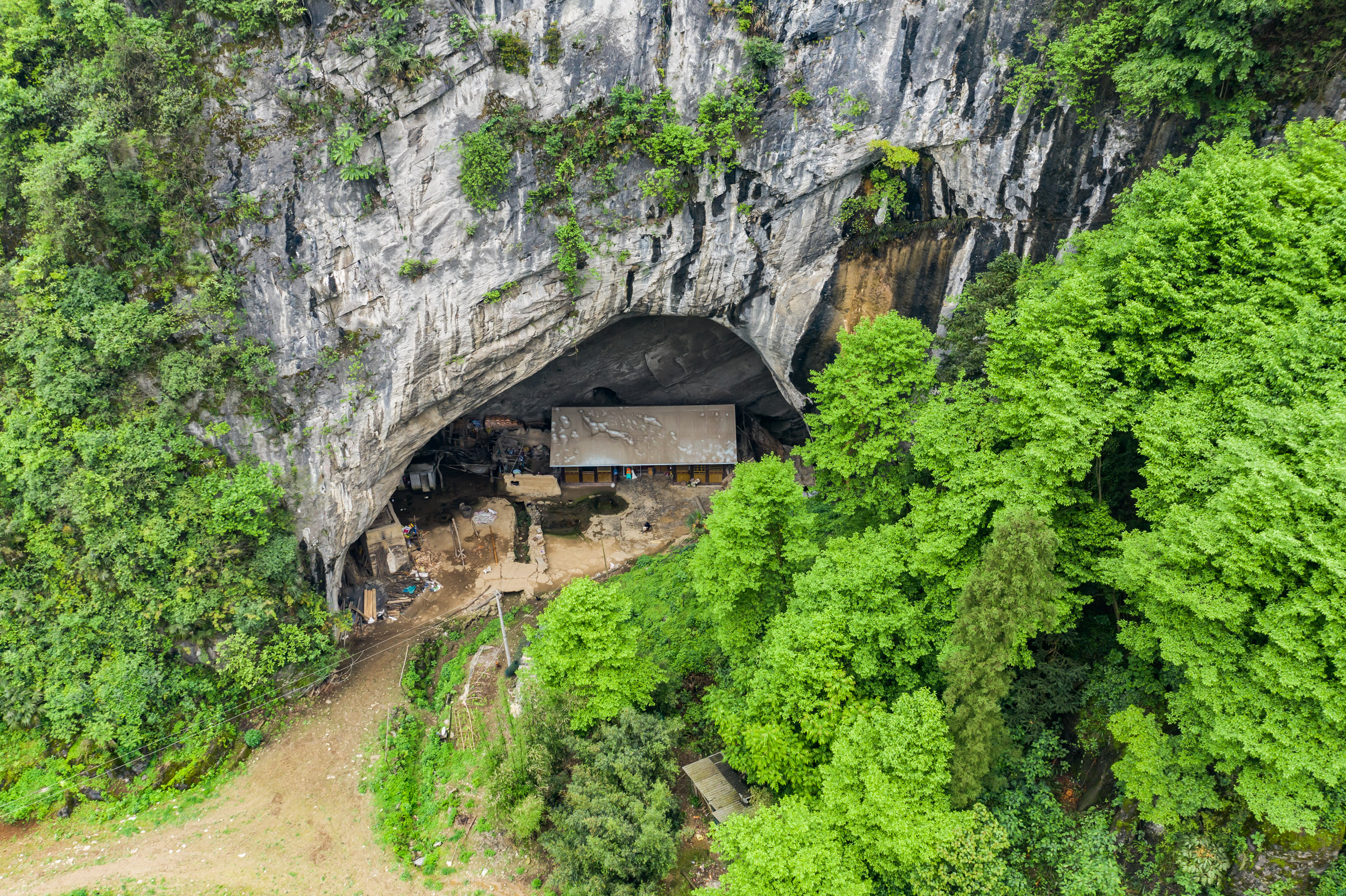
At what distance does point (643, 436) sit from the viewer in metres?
35.9

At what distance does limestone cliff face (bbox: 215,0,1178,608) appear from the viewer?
67.8 ft

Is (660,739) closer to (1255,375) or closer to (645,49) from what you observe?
(1255,375)

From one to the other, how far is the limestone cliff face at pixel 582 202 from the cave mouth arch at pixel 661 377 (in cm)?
642

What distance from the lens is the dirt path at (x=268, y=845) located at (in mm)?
18672

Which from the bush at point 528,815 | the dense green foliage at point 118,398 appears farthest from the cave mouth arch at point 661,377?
the bush at point 528,815

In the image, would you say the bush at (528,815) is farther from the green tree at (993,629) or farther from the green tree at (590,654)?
the green tree at (993,629)

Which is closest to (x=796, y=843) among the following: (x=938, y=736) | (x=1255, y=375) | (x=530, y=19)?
(x=938, y=736)

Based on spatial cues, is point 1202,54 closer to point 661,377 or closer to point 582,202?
point 582,202

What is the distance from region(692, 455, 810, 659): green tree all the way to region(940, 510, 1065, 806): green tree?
5472 mm

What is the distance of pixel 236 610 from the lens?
74.2 feet

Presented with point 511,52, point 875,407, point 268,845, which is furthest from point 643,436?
point 268,845

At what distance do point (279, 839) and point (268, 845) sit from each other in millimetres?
289

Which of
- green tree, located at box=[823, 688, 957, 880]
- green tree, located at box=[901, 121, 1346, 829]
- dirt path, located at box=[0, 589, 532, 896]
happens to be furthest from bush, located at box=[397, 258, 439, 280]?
green tree, located at box=[823, 688, 957, 880]

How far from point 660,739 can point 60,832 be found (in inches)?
726
